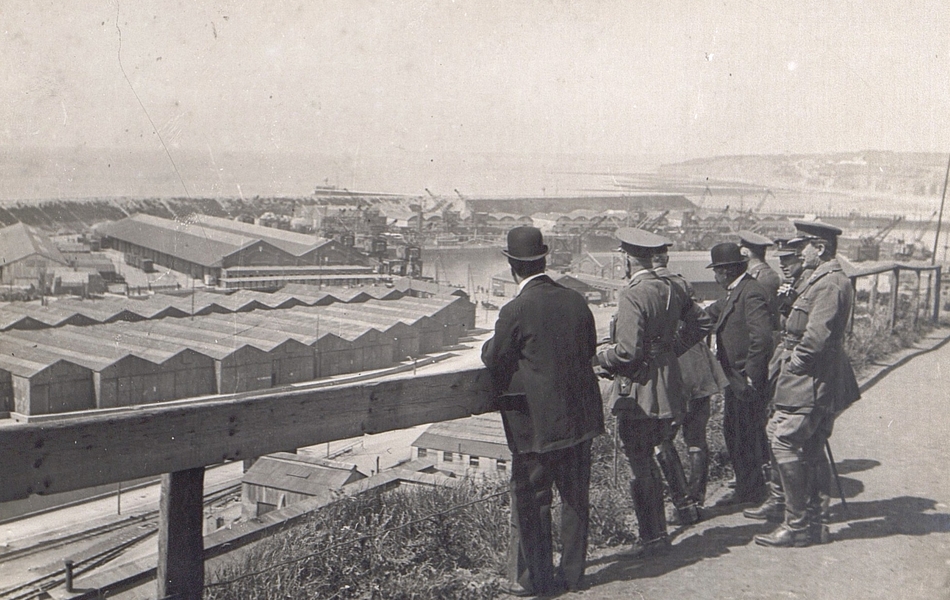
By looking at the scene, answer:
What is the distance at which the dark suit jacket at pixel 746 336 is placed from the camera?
4902 millimetres

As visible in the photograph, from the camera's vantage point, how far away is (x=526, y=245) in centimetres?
334

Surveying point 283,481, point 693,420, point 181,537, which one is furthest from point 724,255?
point 283,481

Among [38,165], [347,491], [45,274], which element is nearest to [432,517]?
[347,491]

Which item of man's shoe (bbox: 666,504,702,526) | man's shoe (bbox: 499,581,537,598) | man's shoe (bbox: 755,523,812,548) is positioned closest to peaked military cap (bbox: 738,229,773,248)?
man's shoe (bbox: 666,504,702,526)

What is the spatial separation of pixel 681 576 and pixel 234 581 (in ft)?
6.30

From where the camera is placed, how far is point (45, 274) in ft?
74.0

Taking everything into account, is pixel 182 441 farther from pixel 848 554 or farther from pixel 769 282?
pixel 769 282

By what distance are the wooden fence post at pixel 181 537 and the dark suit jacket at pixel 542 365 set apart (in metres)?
1.20

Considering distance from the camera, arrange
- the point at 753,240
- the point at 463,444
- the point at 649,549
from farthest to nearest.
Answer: the point at 463,444 < the point at 753,240 < the point at 649,549

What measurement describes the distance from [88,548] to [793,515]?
13.6 m

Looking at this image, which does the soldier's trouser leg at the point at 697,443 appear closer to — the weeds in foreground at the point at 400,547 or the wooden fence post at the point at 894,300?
the weeds in foreground at the point at 400,547

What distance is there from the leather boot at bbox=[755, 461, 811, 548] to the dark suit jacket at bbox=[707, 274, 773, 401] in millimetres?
881

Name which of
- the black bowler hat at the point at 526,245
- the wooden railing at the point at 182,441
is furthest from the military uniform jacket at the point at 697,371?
the wooden railing at the point at 182,441

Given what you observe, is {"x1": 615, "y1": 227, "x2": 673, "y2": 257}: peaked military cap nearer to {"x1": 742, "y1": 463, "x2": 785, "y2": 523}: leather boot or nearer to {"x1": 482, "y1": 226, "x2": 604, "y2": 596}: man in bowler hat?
{"x1": 482, "y1": 226, "x2": 604, "y2": 596}: man in bowler hat
